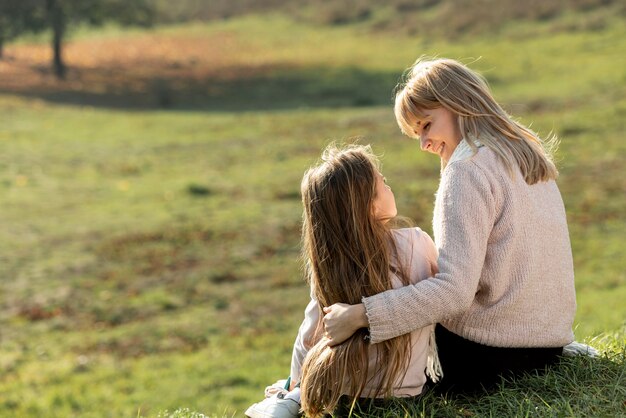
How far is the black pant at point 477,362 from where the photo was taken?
11.9 ft

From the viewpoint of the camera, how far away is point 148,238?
14.2 metres

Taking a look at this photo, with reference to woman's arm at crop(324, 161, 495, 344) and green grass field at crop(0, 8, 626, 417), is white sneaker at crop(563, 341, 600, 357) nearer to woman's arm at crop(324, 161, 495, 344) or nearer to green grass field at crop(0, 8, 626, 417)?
woman's arm at crop(324, 161, 495, 344)

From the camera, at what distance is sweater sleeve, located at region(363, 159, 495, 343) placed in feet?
10.9

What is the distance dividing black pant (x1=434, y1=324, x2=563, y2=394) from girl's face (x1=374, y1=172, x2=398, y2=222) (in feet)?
1.79

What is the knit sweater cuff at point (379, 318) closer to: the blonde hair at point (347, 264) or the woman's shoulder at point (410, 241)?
the blonde hair at point (347, 264)

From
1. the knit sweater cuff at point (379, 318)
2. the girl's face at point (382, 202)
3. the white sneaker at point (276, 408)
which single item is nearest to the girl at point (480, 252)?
the knit sweater cuff at point (379, 318)

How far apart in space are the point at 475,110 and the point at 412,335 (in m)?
0.91

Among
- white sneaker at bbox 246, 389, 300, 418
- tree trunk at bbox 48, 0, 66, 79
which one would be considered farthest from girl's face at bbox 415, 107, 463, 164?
tree trunk at bbox 48, 0, 66, 79

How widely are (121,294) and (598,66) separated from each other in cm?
1946

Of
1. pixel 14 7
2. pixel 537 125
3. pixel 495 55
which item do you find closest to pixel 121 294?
pixel 537 125

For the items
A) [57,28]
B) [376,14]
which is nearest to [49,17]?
[57,28]

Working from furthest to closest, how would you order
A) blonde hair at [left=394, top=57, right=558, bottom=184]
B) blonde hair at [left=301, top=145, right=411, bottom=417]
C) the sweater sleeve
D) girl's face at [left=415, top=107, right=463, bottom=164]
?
girl's face at [left=415, top=107, right=463, bottom=164], blonde hair at [left=394, top=57, right=558, bottom=184], blonde hair at [left=301, top=145, right=411, bottom=417], the sweater sleeve

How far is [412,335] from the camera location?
3523 mm

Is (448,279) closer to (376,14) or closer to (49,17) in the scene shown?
(49,17)
